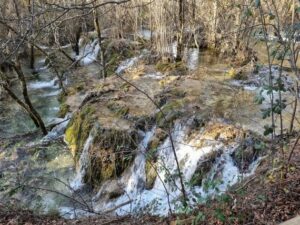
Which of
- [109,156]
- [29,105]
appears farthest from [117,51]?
[109,156]

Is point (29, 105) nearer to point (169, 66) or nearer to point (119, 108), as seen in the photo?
point (119, 108)

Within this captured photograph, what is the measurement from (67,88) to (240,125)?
6143 mm

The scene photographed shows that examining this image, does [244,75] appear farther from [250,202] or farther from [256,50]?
[250,202]

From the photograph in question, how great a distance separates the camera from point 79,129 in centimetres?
809

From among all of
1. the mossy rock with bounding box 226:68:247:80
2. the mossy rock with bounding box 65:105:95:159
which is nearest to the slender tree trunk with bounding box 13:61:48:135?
the mossy rock with bounding box 65:105:95:159

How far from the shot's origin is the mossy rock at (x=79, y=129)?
7805 mm

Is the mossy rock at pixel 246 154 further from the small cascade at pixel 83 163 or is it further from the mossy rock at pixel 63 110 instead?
the mossy rock at pixel 63 110

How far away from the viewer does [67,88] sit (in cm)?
1131

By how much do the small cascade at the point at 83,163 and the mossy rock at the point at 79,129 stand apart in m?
0.20

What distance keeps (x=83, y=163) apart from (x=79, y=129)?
93cm

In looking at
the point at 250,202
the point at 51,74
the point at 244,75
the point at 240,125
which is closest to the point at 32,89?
the point at 51,74

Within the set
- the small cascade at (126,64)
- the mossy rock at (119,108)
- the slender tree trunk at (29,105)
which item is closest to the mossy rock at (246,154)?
the mossy rock at (119,108)

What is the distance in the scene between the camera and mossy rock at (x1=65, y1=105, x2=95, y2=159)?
7805mm

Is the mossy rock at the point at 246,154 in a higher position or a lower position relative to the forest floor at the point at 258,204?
lower
